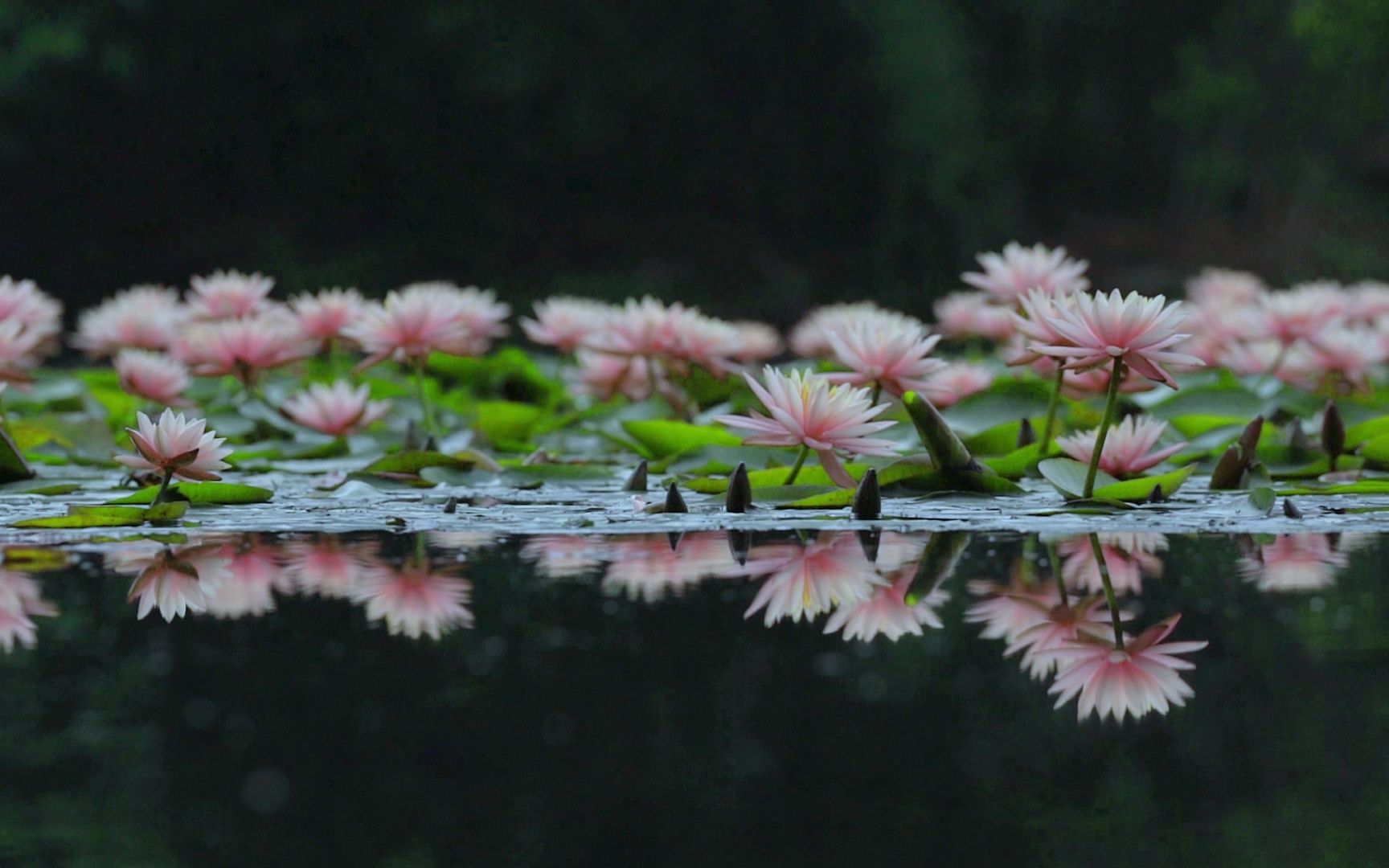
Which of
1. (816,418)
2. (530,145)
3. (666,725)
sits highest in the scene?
(530,145)

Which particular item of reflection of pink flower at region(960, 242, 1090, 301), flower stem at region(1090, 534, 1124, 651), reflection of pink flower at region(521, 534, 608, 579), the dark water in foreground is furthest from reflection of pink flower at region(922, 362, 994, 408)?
the dark water in foreground

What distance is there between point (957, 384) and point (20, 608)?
1962 millimetres

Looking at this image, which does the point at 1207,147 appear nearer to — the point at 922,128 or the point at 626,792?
the point at 922,128

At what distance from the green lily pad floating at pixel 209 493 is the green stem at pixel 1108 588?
118 cm

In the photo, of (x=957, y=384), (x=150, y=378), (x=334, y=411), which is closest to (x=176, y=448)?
(x=334, y=411)

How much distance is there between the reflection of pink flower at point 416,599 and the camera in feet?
4.83

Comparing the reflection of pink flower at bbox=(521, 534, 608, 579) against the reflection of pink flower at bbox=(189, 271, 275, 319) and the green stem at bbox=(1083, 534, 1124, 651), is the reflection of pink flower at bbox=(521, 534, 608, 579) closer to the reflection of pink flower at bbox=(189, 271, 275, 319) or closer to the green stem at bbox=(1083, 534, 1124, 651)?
the green stem at bbox=(1083, 534, 1124, 651)

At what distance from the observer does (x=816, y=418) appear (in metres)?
2.07

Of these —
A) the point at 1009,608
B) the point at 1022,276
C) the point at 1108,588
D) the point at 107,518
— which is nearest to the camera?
the point at 1009,608

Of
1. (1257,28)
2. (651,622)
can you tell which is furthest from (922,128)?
(651,622)

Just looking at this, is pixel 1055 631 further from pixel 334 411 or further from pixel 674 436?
pixel 334 411

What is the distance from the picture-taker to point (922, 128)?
50.0ft

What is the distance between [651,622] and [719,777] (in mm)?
465

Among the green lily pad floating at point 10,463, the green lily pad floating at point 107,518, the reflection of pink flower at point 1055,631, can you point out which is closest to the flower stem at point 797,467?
the reflection of pink flower at point 1055,631
